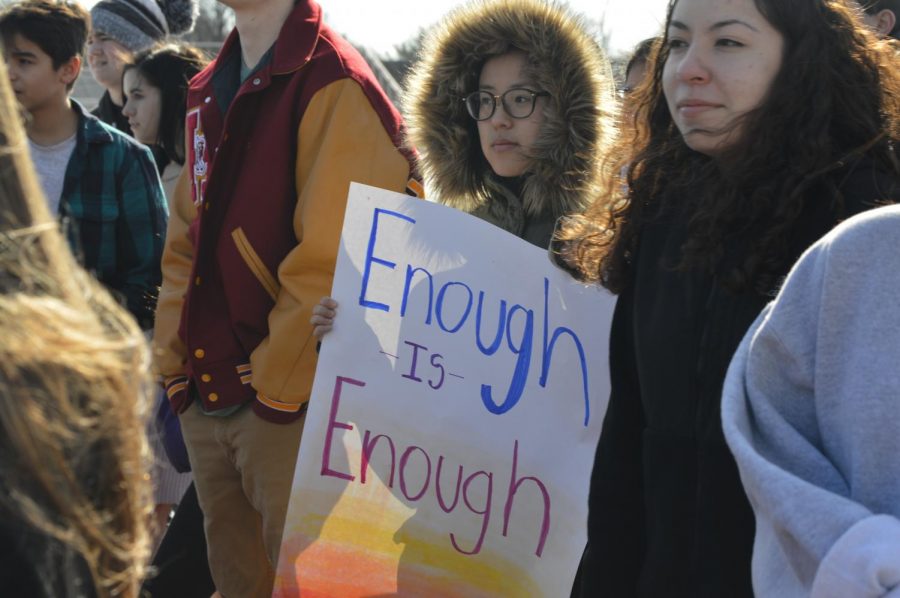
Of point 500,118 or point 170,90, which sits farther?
point 170,90

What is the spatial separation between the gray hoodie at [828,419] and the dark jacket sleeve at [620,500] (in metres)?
0.72

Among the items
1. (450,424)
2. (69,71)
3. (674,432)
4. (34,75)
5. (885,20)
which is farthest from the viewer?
(69,71)

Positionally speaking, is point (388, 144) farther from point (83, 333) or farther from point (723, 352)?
point (83, 333)

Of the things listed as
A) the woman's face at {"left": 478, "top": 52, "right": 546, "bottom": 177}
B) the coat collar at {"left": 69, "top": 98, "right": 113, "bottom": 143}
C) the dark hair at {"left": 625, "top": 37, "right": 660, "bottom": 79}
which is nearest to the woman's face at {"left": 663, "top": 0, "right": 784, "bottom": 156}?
the woman's face at {"left": 478, "top": 52, "right": 546, "bottom": 177}

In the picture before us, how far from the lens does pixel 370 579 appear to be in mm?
3240

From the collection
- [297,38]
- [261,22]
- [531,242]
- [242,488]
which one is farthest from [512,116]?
[242,488]

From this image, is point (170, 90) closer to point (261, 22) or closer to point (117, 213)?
point (117, 213)

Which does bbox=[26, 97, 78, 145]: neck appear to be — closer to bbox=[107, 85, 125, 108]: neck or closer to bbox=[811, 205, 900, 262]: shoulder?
bbox=[107, 85, 125, 108]: neck

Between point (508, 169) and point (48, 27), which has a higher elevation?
point (48, 27)

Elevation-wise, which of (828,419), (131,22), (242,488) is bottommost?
(242,488)

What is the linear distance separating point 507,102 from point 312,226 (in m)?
0.70

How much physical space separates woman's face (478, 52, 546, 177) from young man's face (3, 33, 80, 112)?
1881mm

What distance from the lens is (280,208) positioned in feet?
11.0

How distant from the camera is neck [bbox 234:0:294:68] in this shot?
3.49m
